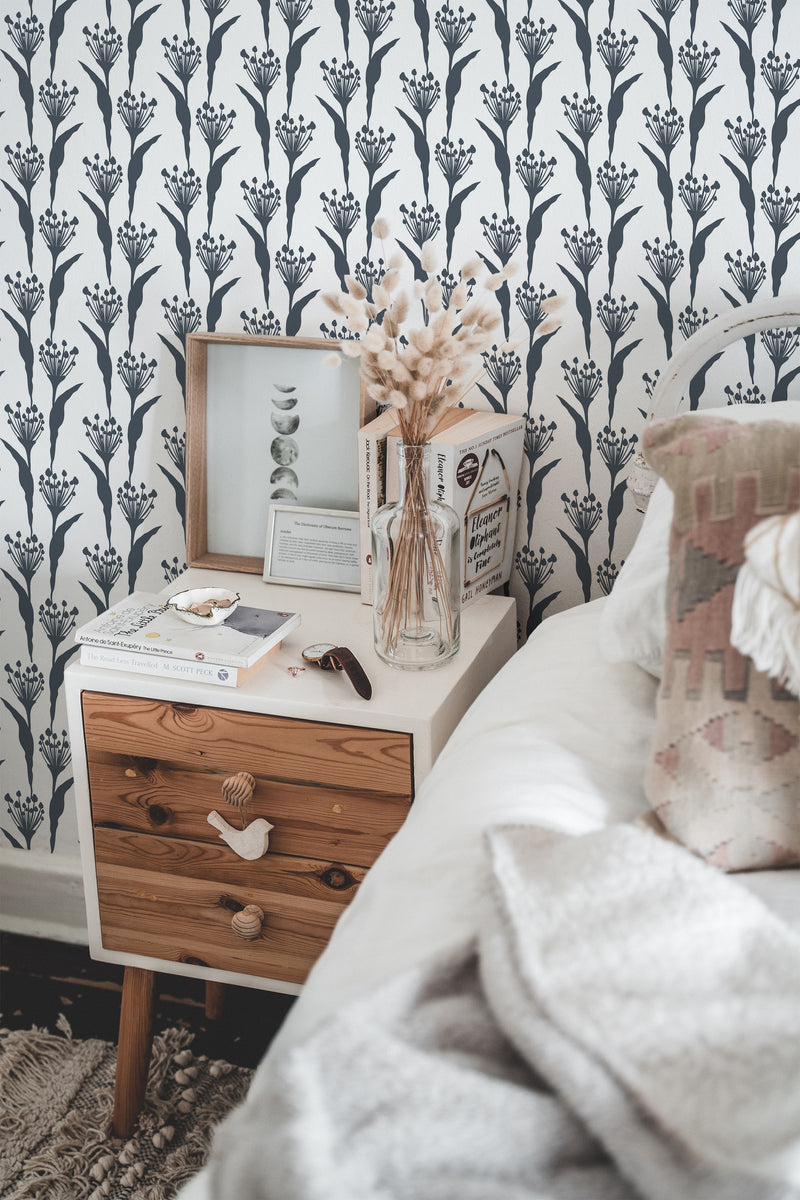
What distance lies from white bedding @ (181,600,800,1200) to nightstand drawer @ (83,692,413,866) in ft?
0.60

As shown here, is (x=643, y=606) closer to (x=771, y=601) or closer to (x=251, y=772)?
(x=771, y=601)

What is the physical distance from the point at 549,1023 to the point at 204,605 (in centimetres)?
84

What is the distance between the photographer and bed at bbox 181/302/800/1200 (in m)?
0.54

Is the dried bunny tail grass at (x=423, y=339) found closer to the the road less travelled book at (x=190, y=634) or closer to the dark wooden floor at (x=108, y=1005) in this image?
the the road less travelled book at (x=190, y=634)

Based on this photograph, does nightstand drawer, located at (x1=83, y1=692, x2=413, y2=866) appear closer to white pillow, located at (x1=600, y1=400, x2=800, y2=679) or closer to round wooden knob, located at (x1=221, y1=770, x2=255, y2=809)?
round wooden knob, located at (x1=221, y1=770, x2=255, y2=809)

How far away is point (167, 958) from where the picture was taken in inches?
54.1

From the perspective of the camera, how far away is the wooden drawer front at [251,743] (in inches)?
47.4

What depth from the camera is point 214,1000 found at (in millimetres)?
1633

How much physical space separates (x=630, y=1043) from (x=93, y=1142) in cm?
113

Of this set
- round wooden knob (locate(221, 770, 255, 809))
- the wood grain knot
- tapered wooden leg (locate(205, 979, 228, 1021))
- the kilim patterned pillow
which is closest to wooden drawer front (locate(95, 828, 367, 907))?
the wood grain knot

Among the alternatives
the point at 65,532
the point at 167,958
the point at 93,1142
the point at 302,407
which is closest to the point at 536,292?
the point at 302,407

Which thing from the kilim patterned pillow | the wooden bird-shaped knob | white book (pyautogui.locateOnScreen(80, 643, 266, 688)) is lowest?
the wooden bird-shaped knob

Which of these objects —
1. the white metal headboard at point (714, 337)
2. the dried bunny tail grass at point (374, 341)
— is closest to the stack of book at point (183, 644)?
the dried bunny tail grass at point (374, 341)

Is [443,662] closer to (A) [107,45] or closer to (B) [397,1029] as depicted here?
(B) [397,1029]
